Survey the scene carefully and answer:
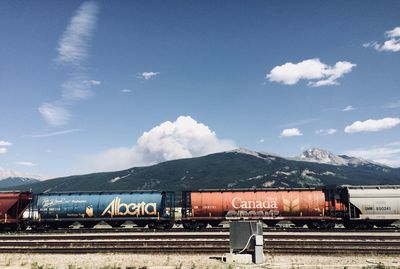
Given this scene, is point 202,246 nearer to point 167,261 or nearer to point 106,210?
point 167,261

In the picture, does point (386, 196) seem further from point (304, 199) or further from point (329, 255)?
point (329, 255)

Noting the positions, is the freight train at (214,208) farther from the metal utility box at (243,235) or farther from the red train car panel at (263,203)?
the metal utility box at (243,235)

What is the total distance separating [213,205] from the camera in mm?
36500

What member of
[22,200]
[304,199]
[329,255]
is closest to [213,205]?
[304,199]

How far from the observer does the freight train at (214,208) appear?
35531 mm

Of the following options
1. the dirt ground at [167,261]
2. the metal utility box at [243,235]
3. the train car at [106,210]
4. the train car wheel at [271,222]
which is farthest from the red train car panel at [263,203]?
the metal utility box at [243,235]

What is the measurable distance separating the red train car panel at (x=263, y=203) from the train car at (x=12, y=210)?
61.0ft

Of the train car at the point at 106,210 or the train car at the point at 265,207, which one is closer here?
the train car at the point at 265,207

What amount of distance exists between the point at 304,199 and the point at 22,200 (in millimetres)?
30708

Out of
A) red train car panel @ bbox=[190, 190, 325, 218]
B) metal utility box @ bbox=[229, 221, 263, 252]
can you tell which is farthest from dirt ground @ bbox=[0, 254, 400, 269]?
red train car panel @ bbox=[190, 190, 325, 218]

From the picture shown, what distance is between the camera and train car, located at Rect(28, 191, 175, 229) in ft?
120

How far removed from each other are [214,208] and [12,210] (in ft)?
71.1

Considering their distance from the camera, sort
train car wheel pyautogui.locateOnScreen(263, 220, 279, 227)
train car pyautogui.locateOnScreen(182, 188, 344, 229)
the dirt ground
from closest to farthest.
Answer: the dirt ground < train car pyautogui.locateOnScreen(182, 188, 344, 229) < train car wheel pyautogui.locateOnScreen(263, 220, 279, 227)

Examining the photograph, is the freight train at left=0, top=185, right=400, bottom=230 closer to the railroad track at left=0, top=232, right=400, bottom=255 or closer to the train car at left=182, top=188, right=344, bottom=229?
the train car at left=182, top=188, right=344, bottom=229
